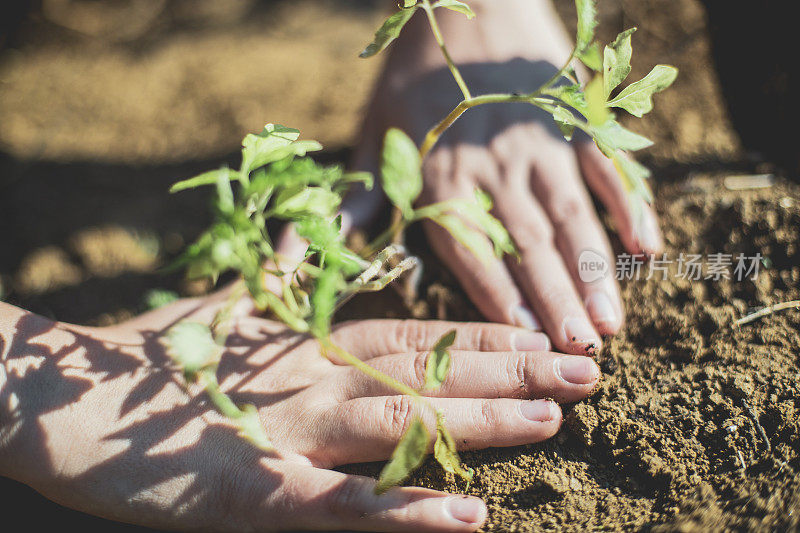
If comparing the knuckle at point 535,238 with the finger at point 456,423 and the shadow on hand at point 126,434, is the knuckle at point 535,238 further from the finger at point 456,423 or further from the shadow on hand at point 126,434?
the shadow on hand at point 126,434

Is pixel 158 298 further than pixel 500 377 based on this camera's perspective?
Yes

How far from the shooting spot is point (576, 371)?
1173 mm

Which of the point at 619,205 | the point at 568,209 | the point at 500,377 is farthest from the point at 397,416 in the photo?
the point at 619,205

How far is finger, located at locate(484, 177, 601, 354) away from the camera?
130 cm

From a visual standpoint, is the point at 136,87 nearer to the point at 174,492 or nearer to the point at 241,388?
the point at 241,388

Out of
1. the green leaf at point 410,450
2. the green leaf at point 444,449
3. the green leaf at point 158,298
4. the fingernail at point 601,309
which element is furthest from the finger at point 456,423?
the green leaf at point 158,298

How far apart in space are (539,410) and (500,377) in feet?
0.36

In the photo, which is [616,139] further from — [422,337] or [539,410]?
[422,337]

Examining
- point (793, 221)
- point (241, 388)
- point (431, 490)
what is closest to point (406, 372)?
point (431, 490)

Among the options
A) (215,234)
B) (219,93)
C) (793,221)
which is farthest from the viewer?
(219,93)

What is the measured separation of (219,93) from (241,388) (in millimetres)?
1804

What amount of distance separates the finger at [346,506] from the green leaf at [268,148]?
62cm

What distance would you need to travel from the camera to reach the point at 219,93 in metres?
2.63

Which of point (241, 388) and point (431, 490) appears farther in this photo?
point (241, 388)
